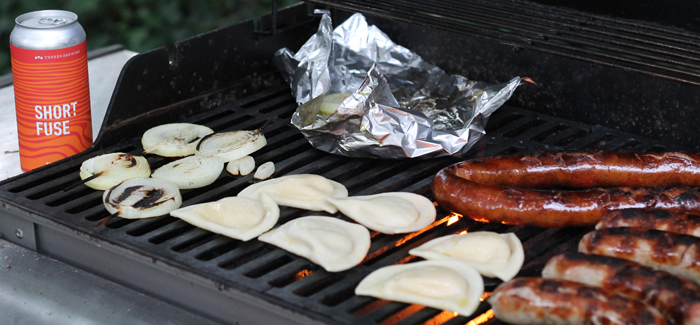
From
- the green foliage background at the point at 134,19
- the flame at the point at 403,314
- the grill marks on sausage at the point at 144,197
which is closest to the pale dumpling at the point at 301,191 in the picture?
the grill marks on sausage at the point at 144,197

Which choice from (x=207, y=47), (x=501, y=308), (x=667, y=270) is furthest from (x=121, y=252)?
(x=667, y=270)

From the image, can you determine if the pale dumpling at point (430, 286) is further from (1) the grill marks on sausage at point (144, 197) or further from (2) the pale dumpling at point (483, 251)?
(1) the grill marks on sausage at point (144, 197)

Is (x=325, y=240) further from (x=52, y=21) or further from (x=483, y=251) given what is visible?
(x=52, y=21)

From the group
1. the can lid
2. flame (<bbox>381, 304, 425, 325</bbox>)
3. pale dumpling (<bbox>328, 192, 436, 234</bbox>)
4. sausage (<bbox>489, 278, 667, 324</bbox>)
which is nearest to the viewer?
sausage (<bbox>489, 278, 667, 324</bbox>)

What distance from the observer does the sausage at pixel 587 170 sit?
2100mm

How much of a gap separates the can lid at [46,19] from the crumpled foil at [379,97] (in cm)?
80

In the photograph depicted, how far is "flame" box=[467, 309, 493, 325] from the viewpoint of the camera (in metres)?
1.65

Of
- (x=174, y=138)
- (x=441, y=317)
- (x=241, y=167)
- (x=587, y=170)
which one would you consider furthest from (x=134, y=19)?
(x=441, y=317)

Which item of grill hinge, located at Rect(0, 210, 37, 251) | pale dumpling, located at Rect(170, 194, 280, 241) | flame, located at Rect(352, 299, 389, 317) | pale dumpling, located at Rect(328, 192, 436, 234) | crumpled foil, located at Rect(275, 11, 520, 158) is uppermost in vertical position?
crumpled foil, located at Rect(275, 11, 520, 158)

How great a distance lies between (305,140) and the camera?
2.59 meters

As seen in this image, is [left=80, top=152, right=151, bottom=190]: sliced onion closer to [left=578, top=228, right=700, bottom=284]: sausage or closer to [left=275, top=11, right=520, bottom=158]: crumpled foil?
[left=275, top=11, right=520, bottom=158]: crumpled foil

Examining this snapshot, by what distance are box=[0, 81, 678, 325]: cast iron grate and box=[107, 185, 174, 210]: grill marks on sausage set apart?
0.05m

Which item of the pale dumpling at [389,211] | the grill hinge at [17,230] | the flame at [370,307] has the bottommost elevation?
the grill hinge at [17,230]

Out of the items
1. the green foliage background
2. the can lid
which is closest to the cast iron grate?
the can lid
